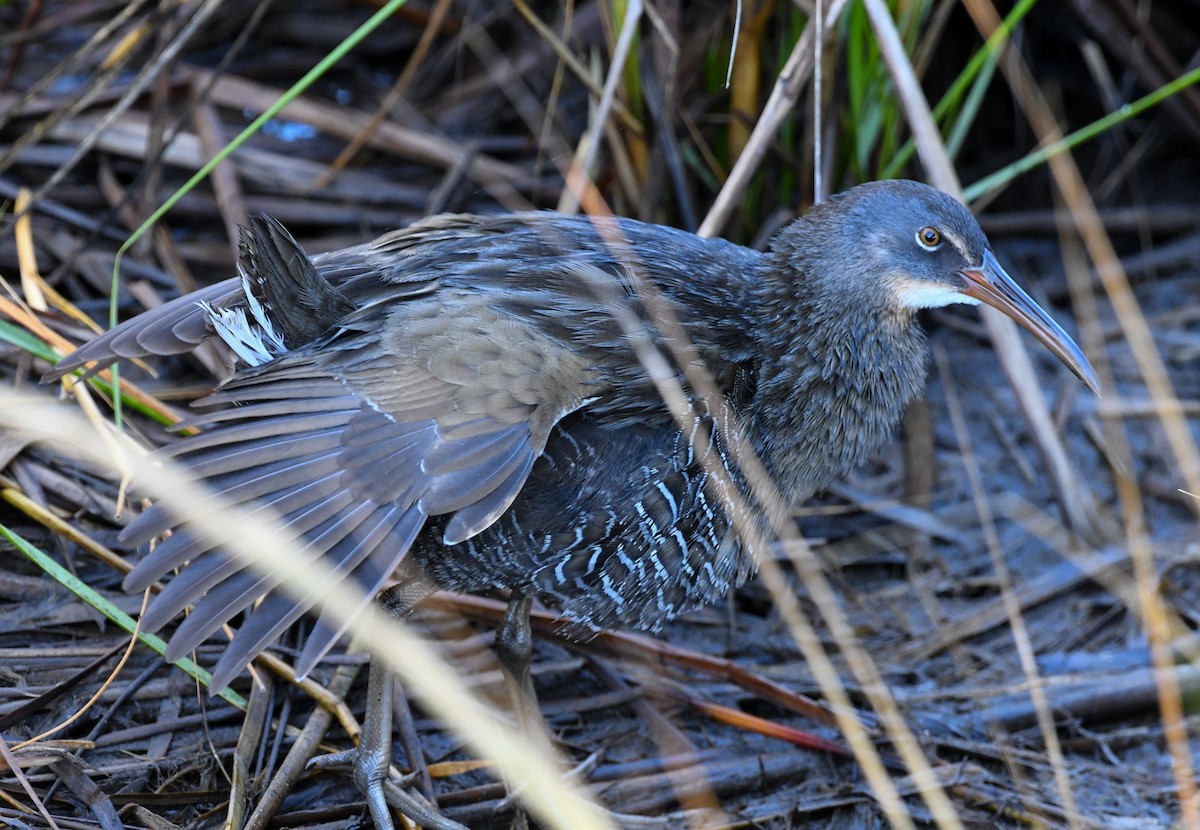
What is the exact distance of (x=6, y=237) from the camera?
3.82m

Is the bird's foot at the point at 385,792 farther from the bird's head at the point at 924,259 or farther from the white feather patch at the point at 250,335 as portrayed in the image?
the bird's head at the point at 924,259

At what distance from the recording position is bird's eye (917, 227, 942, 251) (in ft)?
9.70

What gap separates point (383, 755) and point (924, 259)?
1.68 meters

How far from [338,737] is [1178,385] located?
10.1 ft

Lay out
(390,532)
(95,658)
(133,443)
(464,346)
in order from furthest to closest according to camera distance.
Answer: (133,443), (95,658), (464,346), (390,532)

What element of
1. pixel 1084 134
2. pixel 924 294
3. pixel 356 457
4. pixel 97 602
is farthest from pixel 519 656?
pixel 1084 134

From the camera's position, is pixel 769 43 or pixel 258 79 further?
pixel 258 79

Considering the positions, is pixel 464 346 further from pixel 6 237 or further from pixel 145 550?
pixel 6 237

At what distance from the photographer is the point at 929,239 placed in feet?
9.73

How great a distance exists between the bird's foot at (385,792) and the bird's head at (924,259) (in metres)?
1.52

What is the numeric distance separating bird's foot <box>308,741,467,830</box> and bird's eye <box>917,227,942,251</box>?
1.69 meters

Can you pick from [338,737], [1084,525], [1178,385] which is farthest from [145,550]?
[1178,385]

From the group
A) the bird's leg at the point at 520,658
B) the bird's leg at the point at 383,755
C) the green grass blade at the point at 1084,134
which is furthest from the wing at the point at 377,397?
the green grass blade at the point at 1084,134

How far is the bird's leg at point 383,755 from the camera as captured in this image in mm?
2811
